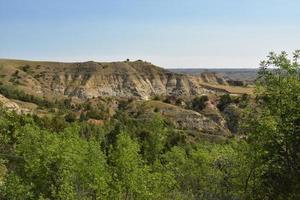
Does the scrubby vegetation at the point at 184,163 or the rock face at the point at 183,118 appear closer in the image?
the scrubby vegetation at the point at 184,163

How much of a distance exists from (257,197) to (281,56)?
7322 mm

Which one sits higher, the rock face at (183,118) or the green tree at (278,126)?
the green tree at (278,126)

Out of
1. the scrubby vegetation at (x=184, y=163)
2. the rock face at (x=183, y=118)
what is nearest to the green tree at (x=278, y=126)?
the scrubby vegetation at (x=184, y=163)

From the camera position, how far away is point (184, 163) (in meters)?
55.5

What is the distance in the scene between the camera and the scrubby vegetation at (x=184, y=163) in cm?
2252

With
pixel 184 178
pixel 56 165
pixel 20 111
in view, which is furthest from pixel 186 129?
pixel 56 165

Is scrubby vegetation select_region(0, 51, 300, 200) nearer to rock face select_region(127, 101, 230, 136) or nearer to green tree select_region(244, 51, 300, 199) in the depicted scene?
green tree select_region(244, 51, 300, 199)

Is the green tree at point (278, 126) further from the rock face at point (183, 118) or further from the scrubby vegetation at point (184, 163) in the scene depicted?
the rock face at point (183, 118)

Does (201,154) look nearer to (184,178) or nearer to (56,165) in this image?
(184,178)

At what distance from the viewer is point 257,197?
81.5 feet

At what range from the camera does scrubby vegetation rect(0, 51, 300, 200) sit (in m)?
22.5

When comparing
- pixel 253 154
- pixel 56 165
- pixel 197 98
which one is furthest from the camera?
pixel 197 98

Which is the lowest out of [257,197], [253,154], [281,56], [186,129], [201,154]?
[186,129]

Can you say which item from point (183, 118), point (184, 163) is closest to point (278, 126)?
point (184, 163)
